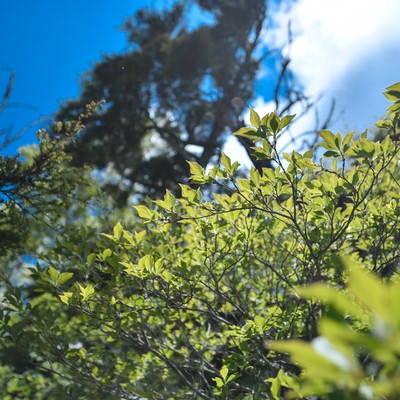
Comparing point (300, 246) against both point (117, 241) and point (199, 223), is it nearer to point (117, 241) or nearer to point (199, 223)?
point (199, 223)

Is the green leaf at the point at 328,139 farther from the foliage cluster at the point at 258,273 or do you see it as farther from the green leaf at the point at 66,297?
the green leaf at the point at 66,297

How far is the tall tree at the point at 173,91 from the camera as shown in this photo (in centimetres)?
940

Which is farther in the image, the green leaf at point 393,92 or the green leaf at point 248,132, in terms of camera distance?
the green leaf at point 248,132

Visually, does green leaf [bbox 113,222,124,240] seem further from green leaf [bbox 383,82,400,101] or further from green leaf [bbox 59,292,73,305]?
green leaf [bbox 383,82,400,101]

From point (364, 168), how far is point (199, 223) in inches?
35.4

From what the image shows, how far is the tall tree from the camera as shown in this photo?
9.40m

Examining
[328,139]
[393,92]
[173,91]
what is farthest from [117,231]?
[173,91]

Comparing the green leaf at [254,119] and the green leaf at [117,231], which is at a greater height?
the green leaf at [254,119]

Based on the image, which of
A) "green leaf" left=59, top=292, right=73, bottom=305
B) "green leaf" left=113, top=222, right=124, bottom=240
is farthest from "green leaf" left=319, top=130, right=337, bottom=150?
"green leaf" left=59, top=292, right=73, bottom=305

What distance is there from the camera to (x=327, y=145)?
1565mm

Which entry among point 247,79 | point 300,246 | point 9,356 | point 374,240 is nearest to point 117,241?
point 300,246

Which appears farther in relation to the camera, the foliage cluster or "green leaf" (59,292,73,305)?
"green leaf" (59,292,73,305)

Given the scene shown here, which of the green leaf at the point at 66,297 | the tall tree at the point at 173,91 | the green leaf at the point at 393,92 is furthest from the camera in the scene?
the tall tree at the point at 173,91

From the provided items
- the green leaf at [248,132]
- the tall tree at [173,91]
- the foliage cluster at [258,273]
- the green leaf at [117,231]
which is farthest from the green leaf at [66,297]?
the tall tree at [173,91]
